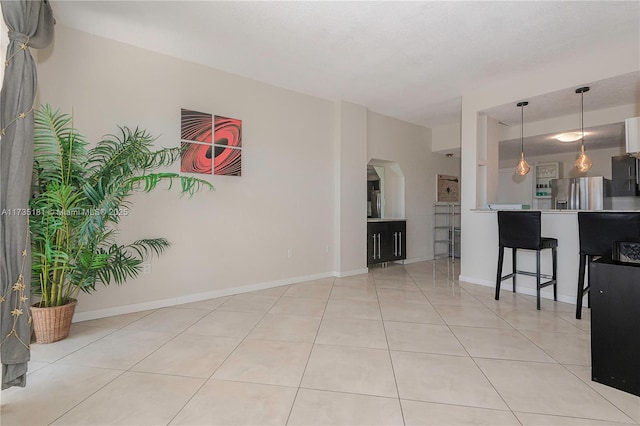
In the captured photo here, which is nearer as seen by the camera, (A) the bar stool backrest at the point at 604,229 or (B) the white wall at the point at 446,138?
(A) the bar stool backrest at the point at 604,229

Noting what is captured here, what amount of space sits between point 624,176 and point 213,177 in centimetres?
720

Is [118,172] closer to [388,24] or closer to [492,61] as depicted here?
[388,24]

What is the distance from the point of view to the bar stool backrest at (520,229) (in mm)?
3158

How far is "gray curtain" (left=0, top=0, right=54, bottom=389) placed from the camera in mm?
1692

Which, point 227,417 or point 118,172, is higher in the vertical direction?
point 118,172

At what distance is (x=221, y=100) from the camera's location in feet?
11.9

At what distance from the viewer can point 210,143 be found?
11.5 ft

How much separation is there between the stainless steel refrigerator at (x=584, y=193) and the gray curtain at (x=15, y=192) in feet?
26.1

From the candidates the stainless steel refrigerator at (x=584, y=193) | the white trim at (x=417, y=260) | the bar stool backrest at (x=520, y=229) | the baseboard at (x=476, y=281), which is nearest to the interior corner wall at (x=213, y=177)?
the white trim at (x=417, y=260)

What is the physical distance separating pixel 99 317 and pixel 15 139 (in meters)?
1.81

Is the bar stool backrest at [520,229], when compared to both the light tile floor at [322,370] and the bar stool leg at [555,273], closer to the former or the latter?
the bar stool leg at [555,273]

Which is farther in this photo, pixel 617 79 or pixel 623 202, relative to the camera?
pixel 623 202

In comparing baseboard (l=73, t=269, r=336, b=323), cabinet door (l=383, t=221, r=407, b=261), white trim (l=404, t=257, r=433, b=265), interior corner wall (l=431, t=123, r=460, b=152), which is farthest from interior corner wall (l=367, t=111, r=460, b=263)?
baseboard (l=73, t=269, r=336, b=323)

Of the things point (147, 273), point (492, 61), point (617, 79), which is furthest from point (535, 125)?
point (147, 273)
